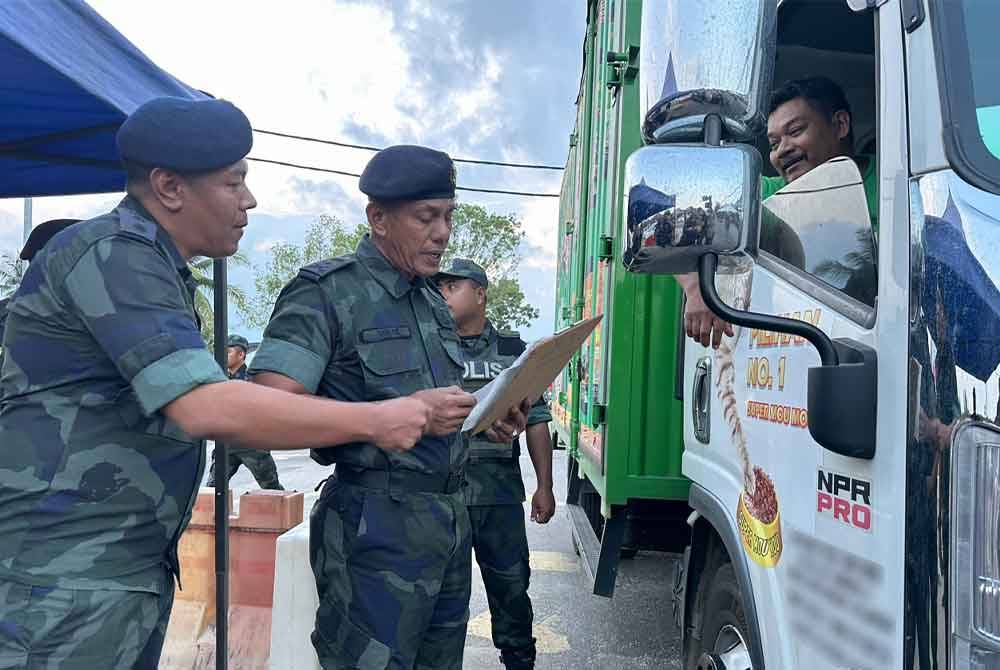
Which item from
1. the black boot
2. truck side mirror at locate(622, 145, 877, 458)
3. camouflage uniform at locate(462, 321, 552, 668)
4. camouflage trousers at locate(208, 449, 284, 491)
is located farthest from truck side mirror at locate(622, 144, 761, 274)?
camouflage trousers at locate(208, 449, 284, 491)

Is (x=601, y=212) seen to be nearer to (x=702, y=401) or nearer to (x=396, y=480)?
(x=702, y=401)

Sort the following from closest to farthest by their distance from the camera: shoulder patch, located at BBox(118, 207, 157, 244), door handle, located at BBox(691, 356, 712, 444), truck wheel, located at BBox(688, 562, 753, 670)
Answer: shoulder patch, located at BBox(118, 207, 157, 244) → truck wheel, located at BBox(688, 562, 753, 670) → door handle, located at BBox(691, 356, 712, 444)

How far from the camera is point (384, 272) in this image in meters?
1.99

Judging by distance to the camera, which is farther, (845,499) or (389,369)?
(389,369)

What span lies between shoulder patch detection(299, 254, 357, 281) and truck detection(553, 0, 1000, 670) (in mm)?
877

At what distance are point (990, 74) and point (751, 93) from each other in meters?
0.33

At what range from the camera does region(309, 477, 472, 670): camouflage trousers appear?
1.82 metres

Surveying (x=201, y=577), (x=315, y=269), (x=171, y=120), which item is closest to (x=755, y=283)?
(x=315, y=269)

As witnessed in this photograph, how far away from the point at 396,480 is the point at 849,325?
1.11 m

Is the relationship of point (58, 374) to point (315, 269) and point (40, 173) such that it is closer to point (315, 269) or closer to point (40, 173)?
point (315, 269)

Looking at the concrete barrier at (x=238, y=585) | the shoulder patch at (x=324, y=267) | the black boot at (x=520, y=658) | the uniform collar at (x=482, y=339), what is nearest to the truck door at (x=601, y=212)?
the uniform collar at (x=482, y=339)

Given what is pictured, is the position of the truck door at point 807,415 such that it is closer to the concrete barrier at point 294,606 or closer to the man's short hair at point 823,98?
the man's short hair at point 823,98

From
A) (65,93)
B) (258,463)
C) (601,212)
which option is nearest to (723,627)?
(601,212)

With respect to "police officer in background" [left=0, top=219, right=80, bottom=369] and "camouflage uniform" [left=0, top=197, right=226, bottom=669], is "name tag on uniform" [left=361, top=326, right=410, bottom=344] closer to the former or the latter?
"camouflage uniform" [left=0, top=197, right=226, bottom=669]
